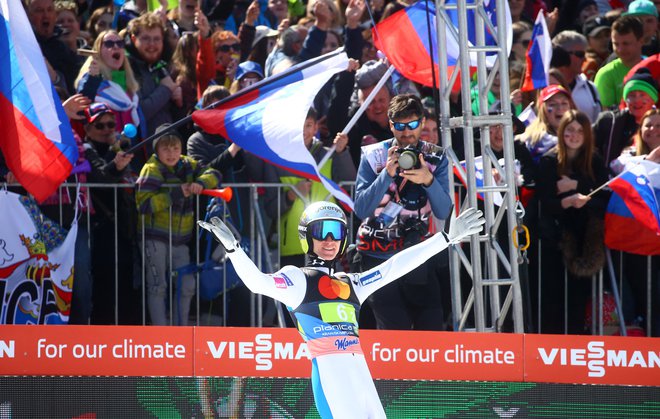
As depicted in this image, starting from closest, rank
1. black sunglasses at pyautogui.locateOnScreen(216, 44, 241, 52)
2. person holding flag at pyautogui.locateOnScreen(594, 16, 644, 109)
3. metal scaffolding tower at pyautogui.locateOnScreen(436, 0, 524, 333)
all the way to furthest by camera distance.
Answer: metal scaffolding tower at pyautogui.locateOnScreen(436, 0, 524, 333)
person holding flag at pyautogui.locateOnScreen(594, 16, 644, 109)
black sunglasses at pyautogui.locateOnScreen(216, 44, 241, 52)

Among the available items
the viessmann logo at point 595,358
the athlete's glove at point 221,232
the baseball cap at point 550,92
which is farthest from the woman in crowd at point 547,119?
the athlete's glove at point 221,232

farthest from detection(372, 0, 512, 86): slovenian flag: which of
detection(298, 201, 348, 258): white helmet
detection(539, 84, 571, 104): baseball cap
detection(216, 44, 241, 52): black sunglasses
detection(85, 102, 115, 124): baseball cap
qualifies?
detection(298, 201, 348, 258): white helmet

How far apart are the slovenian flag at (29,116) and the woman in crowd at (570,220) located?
393cm

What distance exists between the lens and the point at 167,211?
9812 millimetres

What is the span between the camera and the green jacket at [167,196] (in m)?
9.70

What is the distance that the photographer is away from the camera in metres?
8.45

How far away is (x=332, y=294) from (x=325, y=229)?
41 cm

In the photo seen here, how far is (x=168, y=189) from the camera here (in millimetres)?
9766

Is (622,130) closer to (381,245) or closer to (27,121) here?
(381,245)

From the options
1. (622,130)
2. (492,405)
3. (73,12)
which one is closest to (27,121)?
(73,12)

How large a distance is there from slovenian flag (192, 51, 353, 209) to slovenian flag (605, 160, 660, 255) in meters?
2.23

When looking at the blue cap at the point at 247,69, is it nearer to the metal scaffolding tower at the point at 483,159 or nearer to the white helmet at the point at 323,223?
the metal scaffolding tower at the point at 483,159

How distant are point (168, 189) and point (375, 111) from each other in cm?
198

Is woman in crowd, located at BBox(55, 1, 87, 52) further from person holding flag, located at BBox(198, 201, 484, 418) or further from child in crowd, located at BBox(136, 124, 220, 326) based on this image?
person holding flag, located at BBox(198, 201, 484, 418)
